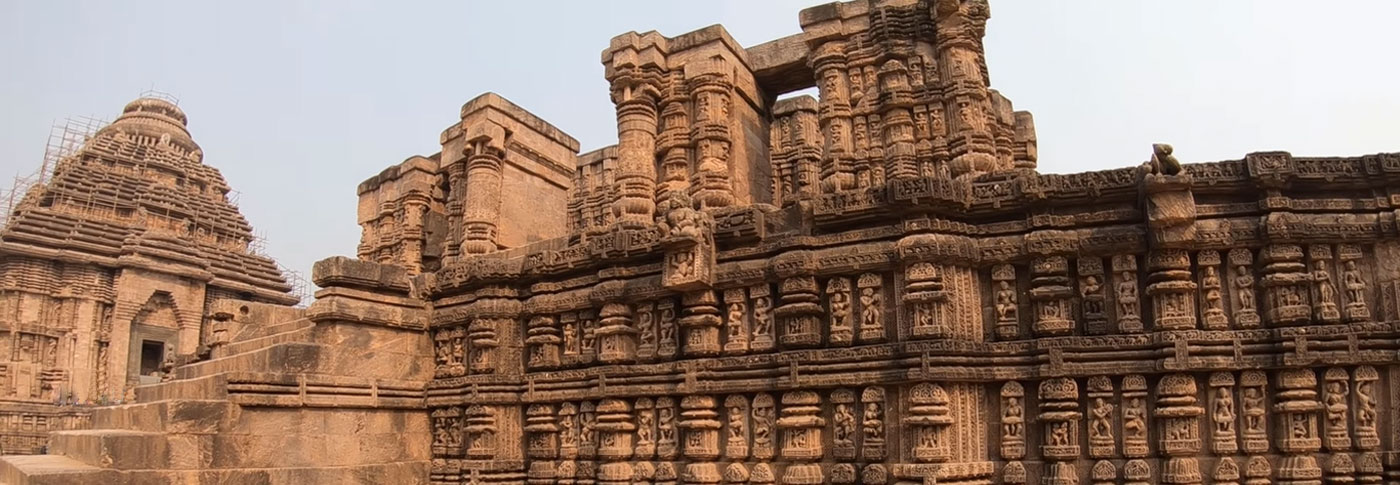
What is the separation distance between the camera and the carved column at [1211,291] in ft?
25.8

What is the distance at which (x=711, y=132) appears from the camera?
1264cm

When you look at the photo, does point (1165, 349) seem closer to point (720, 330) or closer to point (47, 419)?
point (720, 330)

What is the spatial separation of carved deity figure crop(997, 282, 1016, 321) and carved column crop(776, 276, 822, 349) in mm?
1625

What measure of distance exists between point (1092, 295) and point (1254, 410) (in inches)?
59.1

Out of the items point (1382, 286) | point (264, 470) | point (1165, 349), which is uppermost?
point (1382, 286)

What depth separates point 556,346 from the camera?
1096 cm

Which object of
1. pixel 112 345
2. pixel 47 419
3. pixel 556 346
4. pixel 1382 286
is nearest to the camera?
pixel 1382 286

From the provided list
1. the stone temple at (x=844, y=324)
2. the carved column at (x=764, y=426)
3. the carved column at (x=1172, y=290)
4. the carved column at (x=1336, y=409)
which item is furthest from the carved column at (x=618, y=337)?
the carved column at (x=1336, y=409)

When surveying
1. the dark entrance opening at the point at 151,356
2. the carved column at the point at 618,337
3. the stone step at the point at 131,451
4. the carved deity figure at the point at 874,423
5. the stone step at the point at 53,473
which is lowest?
the stone step at the point at 53,473

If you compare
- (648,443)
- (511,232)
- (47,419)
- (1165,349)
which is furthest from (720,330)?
(47,419)

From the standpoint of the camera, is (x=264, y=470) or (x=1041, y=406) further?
(x=264, y=470)

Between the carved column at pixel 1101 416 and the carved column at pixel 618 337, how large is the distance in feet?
15.0

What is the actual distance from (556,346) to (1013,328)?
516 centimetres

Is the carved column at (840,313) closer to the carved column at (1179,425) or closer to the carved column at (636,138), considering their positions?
the carved column at (1179,425)
